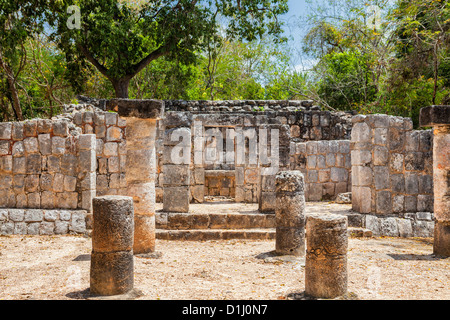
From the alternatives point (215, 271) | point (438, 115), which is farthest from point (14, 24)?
point (438, 115)

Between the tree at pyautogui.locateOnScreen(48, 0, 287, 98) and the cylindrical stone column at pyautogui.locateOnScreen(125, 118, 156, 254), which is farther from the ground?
the tree at pyautogui.locateOnScreen(48, 0, 287, 98)

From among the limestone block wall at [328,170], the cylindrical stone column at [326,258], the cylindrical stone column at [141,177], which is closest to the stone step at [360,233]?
the limestone block wall at [328,170]

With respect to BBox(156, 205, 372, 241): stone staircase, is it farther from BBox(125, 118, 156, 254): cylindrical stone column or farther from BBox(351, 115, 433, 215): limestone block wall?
BBox(125, 118, 156, 254): cylindrical stone column

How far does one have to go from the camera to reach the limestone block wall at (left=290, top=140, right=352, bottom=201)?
12555 millimetres

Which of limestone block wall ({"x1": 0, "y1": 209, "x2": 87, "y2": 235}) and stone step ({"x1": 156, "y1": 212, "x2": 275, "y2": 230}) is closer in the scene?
limestone block wall ({"x1": 0, "y1": 209, "x2": 87, "y2": 235})

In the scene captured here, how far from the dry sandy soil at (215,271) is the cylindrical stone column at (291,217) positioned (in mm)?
Result: 391

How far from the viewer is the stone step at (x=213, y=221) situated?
30.0 ft

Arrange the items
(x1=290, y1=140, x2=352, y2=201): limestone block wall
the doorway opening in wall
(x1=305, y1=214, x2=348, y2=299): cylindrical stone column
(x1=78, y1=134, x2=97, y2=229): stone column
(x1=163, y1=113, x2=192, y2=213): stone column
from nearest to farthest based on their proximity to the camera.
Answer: (x1=305, y1=214, x2=348, y2=299): cylindrical stone column → (x1=78, y1=134, x2=97, y2=229): stone column → (x1=163, y1=113, x2=192, y2=213): stone column → (x1=290, y1=140, x2=352, y2=201): limestone block wall → the doorway opening in wall

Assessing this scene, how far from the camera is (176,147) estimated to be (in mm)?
9281

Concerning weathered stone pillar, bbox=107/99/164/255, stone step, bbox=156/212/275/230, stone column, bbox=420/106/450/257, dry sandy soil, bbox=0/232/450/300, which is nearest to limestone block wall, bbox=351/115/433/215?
dry sandy soil, bbox=0/232/450/300

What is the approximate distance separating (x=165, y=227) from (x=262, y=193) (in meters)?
2.41

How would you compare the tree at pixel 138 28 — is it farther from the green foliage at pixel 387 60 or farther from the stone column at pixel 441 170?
the stone column at pixel 441 170

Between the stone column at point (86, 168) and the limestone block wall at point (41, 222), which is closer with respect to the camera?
the limestone block wall at point (41, 222)

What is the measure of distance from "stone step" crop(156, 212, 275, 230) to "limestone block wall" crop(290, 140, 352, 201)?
363 centimetres
